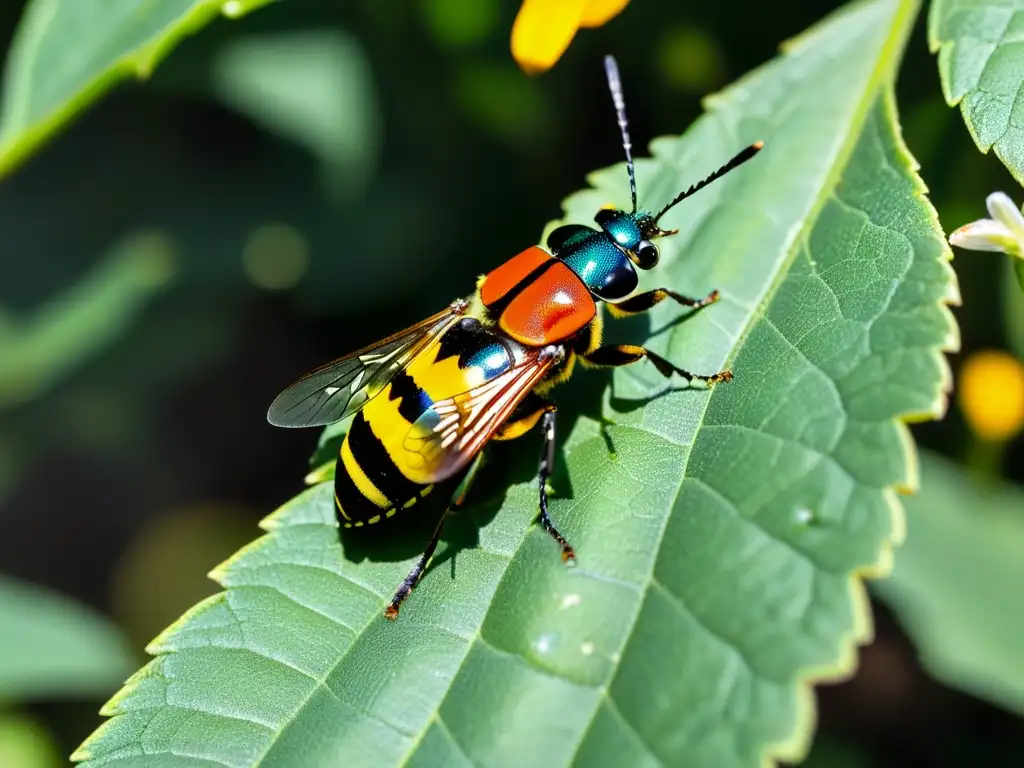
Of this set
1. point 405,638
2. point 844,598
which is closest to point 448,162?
point 405,638

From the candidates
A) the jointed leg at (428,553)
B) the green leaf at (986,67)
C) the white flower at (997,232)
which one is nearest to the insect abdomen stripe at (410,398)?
the jointed leg at (428,553)

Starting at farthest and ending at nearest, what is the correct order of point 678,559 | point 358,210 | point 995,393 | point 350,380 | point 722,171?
point 358,210
point 995,393
point 350,380
point 722,171
point 678,559

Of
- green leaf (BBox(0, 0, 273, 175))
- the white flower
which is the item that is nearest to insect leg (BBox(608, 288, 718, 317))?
the white flower

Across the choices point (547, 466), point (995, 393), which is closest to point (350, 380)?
point (547, 466)

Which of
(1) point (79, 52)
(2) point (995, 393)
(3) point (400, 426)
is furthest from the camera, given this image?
(2) point (995, 393)

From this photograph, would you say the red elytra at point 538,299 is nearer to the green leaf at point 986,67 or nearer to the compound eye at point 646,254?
the compound eye at point 646,254

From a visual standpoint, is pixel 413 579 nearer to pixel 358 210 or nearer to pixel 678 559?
pixel 678 559
